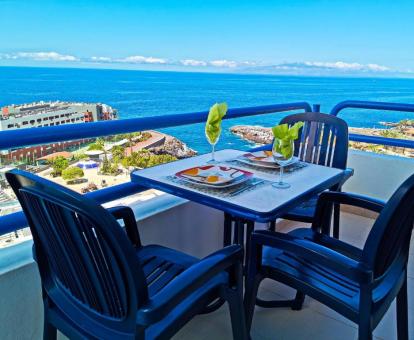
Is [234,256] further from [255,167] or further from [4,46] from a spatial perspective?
[4,46]

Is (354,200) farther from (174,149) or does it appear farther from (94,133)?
(94,133)

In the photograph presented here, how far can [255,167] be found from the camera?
1.79m

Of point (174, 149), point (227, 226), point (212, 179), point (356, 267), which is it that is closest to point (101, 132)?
point (212, 179)

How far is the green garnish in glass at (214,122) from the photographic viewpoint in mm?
1827

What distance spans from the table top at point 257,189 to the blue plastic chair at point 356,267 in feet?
0.42

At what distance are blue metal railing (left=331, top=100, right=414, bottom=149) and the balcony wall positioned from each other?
0.17 m

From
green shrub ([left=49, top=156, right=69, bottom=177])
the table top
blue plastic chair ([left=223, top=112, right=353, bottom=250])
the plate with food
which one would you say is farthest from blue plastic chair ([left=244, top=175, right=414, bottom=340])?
green shrub ([left=49, top=156, right=69, bottom=177])

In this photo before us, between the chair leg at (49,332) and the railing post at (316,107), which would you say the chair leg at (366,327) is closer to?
the chair leg at (49,332)

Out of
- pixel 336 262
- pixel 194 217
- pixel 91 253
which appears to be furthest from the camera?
pixel 194 217

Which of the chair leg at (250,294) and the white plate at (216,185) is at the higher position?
the white plate at (216,185)

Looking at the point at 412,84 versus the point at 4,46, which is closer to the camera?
the point at 412,84

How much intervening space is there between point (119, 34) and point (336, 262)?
105ft

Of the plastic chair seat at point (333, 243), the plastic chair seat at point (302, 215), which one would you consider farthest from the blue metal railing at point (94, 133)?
the plastic chair seat at point (333, 243)

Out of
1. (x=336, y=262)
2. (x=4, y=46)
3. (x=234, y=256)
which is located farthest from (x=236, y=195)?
(x=4, y=46)
